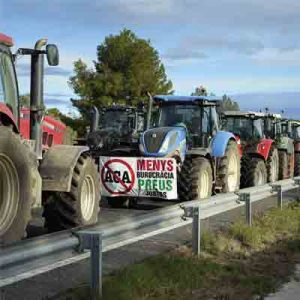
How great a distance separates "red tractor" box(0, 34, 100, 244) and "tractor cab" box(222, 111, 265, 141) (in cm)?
1106

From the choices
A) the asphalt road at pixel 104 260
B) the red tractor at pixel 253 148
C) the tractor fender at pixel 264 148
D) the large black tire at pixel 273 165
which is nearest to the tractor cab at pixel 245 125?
Answer: the red tractor at pixel 253 148

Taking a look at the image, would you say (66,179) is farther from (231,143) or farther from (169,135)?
(231,143)

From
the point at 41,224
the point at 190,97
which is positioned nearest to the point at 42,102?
the point at 41,224

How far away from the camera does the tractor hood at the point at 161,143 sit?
1243cm

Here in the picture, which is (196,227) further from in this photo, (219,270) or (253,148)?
(253,148)

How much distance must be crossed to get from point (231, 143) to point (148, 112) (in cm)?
287

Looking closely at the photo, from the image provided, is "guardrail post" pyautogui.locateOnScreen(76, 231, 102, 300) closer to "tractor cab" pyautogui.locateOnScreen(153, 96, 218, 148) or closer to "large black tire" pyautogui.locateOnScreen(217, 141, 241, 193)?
"tractor cab" pyautogui.locateOnScreen(153, 96, 218, 148)

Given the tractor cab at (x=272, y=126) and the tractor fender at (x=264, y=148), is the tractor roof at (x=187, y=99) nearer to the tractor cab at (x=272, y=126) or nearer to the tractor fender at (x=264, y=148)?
the tractor fender at (x=264, y=148)

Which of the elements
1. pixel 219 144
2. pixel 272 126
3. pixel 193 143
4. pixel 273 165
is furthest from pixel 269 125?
pixel 193 143

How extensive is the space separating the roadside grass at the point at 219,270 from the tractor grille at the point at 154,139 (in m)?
3.22

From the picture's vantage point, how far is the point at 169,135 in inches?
497

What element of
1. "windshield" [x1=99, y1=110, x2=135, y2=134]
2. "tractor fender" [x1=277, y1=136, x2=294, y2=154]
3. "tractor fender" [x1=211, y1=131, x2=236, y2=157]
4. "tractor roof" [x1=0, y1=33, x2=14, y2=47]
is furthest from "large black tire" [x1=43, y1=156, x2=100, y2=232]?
"tractor fender" [x1=277, y1=136, x2=294, y2=154]

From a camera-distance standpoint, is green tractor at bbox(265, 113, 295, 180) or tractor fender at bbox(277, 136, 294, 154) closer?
green tractor at bbox(265, 113, 295, 180)

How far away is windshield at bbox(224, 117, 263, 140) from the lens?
65.9 feet
